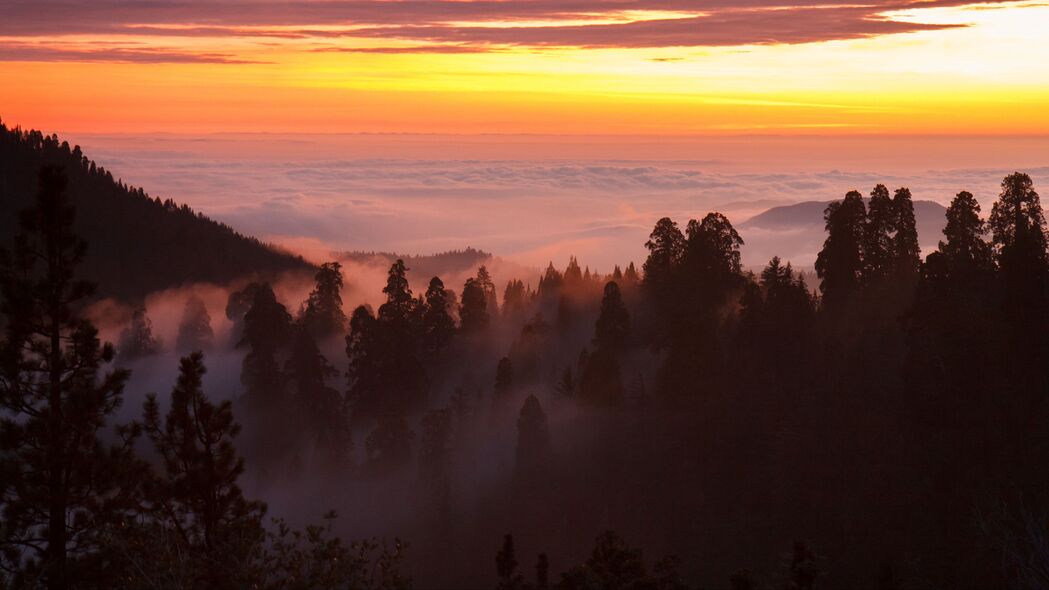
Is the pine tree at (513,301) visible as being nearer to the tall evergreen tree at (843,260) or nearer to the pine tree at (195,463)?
the tall evergreen tree at (843,260)

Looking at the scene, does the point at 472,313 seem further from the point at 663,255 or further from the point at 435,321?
the point at 663,255

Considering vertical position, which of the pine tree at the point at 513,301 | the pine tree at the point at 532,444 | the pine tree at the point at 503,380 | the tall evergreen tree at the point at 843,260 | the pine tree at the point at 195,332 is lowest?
the pine tree at the point at 532,444

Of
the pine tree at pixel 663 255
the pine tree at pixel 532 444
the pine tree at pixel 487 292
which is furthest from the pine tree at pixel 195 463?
the pine tree at pixel 487 292

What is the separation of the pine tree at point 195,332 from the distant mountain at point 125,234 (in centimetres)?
5067

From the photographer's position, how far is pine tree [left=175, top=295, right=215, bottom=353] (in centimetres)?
11956

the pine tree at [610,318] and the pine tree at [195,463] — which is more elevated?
the pine tree at [610,318]

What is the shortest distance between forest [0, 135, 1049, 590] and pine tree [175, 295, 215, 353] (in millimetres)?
33668

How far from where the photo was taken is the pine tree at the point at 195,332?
119562 millimetres

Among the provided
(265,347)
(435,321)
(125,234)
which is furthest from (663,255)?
(125,234)

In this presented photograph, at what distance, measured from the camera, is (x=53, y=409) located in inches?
1179

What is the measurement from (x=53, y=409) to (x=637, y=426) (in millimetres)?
44140

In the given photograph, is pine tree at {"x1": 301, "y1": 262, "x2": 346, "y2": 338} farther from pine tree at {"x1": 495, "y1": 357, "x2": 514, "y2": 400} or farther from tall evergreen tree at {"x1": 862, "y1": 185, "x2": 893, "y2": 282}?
tall evergreen tree at {"x1": 862, "y1": 185, "x2": 893, "y2": 282}

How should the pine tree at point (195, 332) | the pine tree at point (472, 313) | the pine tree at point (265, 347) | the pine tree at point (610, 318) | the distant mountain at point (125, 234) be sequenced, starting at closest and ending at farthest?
1. the pine tree at point (610, 318)
2. the pine tree at point (265, 347)
3. the pine tree at point (472, 313)
4. the pine tree at point (195, 332)
5. the distant mountain at point (125, 234)

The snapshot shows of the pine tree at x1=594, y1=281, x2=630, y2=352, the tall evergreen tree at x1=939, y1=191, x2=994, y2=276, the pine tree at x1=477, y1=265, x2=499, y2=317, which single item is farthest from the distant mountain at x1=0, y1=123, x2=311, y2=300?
the tall evergreen tree at x1=939, y1=191, x2=994, y2=276
